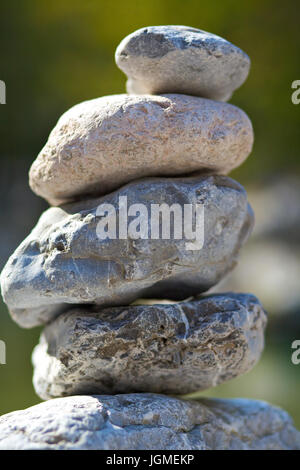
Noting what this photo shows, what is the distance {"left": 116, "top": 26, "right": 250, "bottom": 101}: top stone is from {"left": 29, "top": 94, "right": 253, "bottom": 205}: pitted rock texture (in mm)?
75

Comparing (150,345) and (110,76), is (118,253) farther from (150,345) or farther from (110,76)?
(110,76)

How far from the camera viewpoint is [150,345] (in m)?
1.00

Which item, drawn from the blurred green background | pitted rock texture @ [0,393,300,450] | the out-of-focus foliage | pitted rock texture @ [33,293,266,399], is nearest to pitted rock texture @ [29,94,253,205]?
pitted rock texture @ [33,293,266,399]

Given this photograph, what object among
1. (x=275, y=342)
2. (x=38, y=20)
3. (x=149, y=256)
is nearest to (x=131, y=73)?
(x=149, y=256)

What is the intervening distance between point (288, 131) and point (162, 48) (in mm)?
4066

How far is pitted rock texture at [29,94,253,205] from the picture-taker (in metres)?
0.99

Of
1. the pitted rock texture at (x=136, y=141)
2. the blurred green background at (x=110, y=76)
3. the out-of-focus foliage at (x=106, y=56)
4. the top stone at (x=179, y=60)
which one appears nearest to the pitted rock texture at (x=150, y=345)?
the pitted rock texture at (x=136, y=141)

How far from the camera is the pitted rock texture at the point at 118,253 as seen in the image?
3.15ft

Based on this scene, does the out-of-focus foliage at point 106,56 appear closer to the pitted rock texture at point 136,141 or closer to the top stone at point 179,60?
the top stone at point 179,60

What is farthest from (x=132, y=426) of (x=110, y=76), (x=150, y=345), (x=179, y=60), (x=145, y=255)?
(x=110, y=76)

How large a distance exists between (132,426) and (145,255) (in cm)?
32

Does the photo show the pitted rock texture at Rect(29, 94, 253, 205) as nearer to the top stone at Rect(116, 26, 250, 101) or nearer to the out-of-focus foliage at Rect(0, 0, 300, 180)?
the top stone at Rect(116, 26, 250, 101)

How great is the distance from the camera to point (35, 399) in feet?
6.80

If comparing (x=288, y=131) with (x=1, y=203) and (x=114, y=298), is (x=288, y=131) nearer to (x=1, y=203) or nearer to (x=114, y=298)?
(x=1, y=203)
